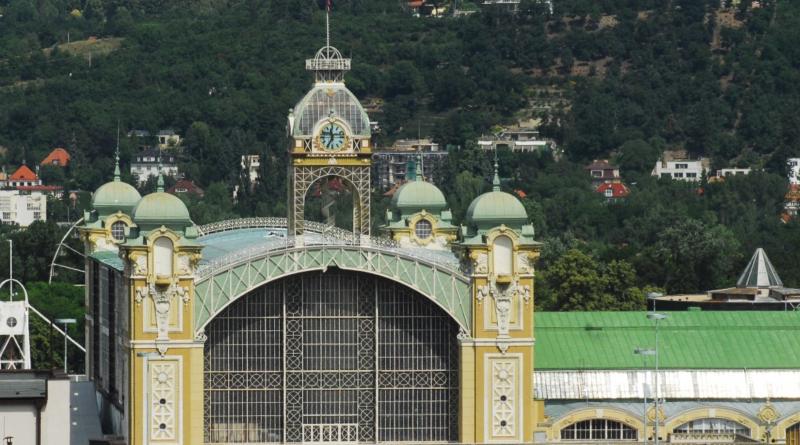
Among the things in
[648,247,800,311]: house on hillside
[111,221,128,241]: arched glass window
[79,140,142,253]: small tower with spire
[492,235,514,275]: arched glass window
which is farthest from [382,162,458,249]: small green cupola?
Answer: [648,247,800,311]: house on hillside

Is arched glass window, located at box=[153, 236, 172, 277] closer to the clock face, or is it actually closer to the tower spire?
the clock face

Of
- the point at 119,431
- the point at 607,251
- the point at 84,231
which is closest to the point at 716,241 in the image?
the point at 607,251

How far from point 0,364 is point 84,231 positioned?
48.0 feet

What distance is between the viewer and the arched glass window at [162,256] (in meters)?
112

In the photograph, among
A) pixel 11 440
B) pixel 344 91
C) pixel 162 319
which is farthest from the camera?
pixel 344 91

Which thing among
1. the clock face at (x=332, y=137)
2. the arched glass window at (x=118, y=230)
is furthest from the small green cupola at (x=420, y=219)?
the arched glass window at (x=118, y=230)

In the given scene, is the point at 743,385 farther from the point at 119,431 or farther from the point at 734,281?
the point at 734,281

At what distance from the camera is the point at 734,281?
17850 cm

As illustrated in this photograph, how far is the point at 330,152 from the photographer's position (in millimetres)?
118375

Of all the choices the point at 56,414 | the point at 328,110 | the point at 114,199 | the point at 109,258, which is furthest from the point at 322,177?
the point at 56,414

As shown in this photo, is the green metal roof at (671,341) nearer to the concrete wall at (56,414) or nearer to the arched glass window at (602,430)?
the arched glass window at (602,430)

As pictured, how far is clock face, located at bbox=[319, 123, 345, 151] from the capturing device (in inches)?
4660

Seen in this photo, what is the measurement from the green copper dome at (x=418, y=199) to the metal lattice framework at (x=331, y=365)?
14.8 metres

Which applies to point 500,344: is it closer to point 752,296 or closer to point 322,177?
point 322,177
